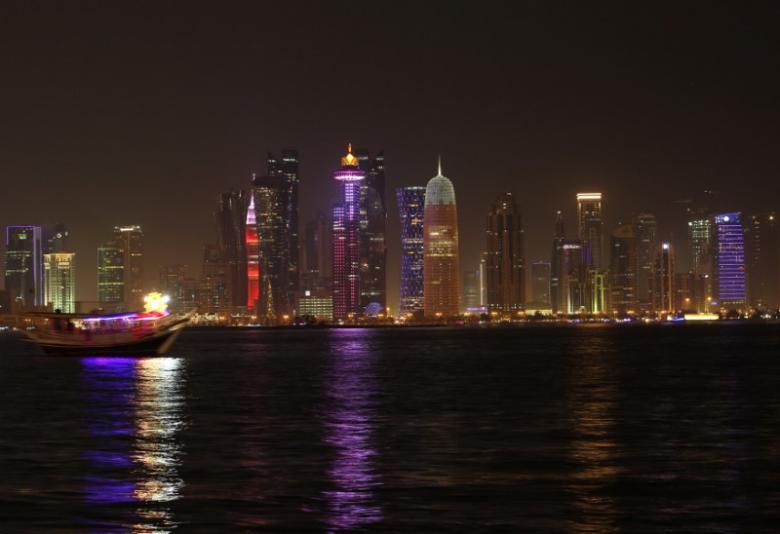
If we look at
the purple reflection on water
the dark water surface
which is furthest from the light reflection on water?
the purple reflection on water

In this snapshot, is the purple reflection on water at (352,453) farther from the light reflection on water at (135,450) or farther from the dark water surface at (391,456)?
the light reflection on water at (135,450)

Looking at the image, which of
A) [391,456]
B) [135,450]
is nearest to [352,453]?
[391,456]

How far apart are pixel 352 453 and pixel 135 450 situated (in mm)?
8957

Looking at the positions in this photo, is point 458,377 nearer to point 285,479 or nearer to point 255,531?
point 285,479

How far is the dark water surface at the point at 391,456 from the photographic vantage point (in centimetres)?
3294

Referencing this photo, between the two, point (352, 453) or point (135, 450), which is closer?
point (352, 453)

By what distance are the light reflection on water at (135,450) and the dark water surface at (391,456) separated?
0.45 feet

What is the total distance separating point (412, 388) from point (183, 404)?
21469 mm

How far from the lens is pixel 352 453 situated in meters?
47.3

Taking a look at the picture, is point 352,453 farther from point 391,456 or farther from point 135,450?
point 135,450

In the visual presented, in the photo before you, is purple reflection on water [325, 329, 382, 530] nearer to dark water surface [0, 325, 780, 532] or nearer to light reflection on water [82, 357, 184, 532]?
dark water surface [0, 325, 780, 532]

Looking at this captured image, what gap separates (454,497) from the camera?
35594 mm

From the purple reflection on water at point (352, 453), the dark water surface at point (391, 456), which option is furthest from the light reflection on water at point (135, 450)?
the purple reflection on water at point (352, 453)

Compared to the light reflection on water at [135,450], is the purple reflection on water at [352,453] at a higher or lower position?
lower
